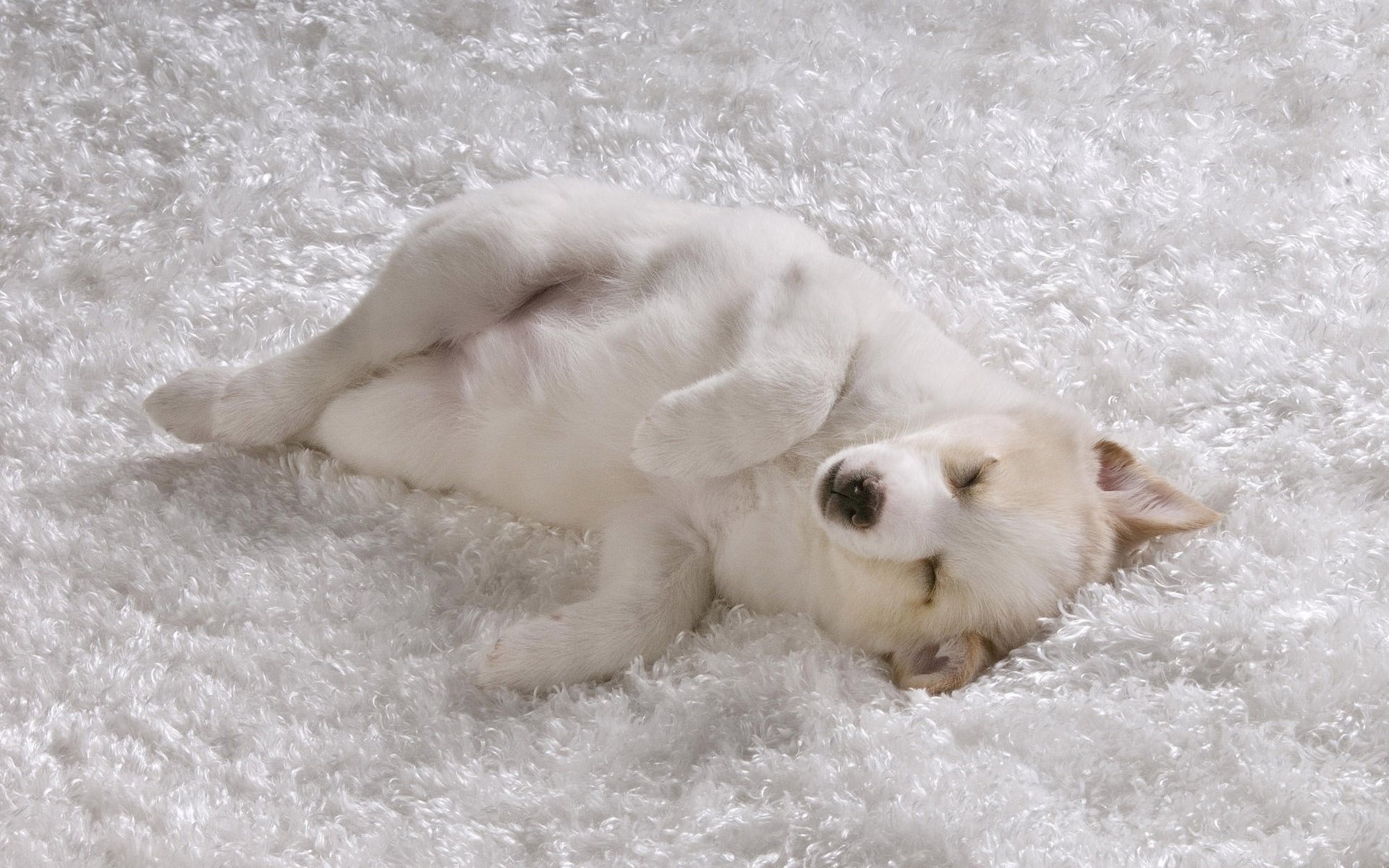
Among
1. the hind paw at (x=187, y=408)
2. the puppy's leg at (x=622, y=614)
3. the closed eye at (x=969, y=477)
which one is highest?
the closed eye at (x=969, y=477)

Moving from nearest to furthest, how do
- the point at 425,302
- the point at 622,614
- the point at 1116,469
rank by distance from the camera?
the point at 622,614
the point at 1116,469
the point at 425,302

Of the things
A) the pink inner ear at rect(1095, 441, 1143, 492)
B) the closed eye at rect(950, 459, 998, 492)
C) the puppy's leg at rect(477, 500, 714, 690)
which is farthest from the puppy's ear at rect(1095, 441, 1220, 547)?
the puppy's leg at rect(477, 500, 714, 690)

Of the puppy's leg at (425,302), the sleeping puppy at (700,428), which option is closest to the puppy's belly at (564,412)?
the sleeping puppy at (700,428)

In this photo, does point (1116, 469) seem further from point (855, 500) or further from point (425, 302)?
point (425, 302)

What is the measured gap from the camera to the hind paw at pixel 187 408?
2.53m

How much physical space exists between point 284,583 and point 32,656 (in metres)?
0.40

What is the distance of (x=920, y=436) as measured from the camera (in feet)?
7.20

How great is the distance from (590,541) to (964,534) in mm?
712

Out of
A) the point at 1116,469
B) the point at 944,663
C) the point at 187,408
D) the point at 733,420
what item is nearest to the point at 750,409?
the point at 733,420

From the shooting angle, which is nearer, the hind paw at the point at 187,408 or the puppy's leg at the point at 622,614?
the puppy's leg at the point at 622,614

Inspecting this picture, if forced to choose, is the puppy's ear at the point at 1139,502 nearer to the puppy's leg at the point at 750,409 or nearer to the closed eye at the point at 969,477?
the closed eye at the point at 969,477

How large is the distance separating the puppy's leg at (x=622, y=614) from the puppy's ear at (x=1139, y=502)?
727 millimetres

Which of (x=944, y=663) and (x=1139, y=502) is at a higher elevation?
(x=1139, y=502)

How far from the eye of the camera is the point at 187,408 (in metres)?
2.53
